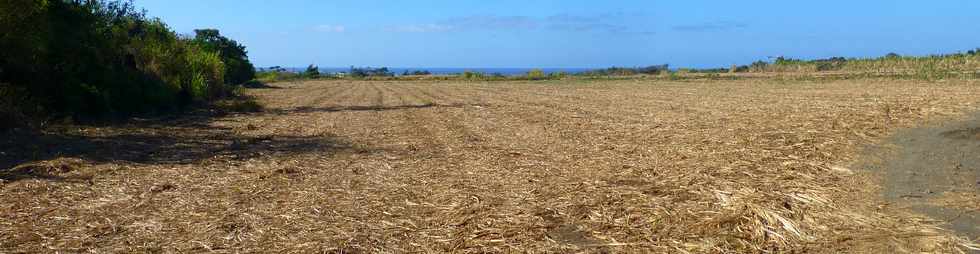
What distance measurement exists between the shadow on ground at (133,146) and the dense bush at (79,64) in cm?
121

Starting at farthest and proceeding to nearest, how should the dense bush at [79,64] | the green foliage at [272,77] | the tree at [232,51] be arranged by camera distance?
the green foliage at [272,77] < the tree at [232,51] < the dense bush at [79,64]

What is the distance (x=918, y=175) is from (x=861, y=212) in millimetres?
2492

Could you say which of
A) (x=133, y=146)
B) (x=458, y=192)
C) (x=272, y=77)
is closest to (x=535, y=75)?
(x=272, y=77)

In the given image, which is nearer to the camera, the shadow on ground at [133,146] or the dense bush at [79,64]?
the shadow on ground at [133,146]

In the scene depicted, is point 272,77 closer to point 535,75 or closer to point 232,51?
point 232,51

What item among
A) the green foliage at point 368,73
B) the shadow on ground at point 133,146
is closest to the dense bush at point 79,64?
the shadow on ground at point 133,146

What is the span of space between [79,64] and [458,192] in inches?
480

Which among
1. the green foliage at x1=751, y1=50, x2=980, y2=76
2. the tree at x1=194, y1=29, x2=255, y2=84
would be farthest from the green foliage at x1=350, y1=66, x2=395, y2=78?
the green foliage at x1=751, y1=50, x2=980, y2=76

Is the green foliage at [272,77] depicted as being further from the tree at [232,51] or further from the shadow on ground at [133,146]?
the shadow on ground at [133,146]

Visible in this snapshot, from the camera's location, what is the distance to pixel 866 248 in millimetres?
5254

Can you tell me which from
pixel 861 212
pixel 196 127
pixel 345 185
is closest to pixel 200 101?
pixel 196 127

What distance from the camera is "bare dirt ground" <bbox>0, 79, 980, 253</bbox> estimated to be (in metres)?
5.55

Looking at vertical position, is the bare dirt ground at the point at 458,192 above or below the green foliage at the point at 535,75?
above

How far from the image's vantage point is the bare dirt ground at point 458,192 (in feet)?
18.2
